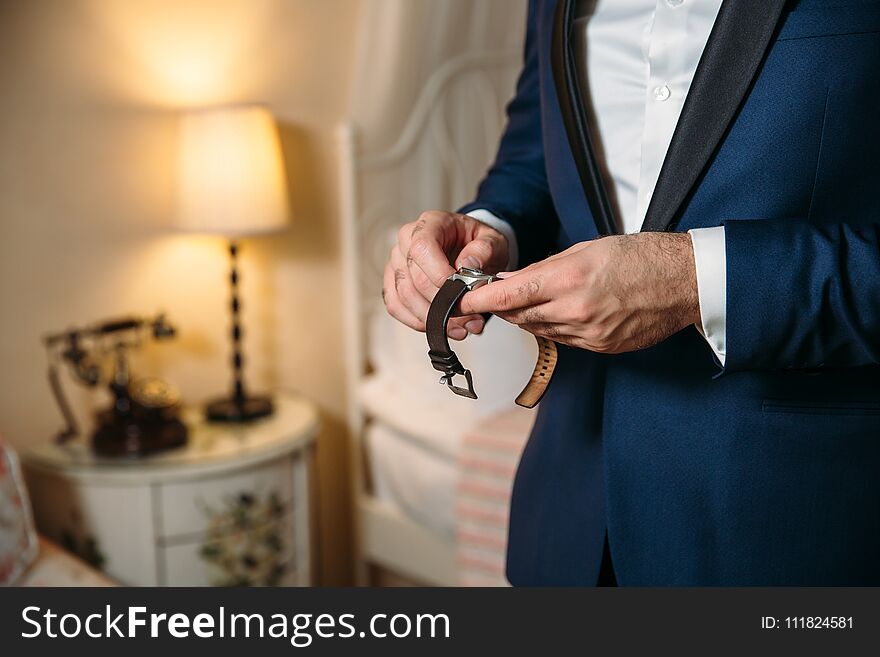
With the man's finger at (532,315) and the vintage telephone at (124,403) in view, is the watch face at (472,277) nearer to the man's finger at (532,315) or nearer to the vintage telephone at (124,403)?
the man's finger at (532,315)

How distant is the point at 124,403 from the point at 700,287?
1.54 metres

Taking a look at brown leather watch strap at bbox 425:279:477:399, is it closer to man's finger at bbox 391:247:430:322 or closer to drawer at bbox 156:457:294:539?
man's finger at bbox 391:247:430:322

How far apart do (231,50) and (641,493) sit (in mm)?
1808

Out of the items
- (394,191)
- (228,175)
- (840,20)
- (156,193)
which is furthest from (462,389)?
(394,191)

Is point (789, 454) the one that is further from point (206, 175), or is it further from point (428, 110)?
point (428, 110)

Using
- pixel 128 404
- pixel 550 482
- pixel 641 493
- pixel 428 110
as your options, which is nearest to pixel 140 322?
pixel 128 404

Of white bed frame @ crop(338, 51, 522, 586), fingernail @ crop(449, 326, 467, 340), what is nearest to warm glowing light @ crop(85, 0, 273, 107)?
white bed frame @ crop(338, 51, 522, 586)

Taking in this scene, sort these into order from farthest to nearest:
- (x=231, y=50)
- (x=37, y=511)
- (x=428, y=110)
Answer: (x=428, y=110) → (x=231, y=50) → (x=37, y=511)

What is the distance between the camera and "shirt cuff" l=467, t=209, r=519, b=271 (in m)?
0.99

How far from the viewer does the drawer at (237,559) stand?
195cm

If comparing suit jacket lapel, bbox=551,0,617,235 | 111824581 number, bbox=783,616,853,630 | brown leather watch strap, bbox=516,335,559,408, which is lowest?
111824581 number, bbox=783,616,853,630

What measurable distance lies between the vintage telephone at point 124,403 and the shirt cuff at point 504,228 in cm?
122

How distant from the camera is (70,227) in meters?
2.12

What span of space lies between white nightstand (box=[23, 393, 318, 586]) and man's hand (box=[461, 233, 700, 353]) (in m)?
1.34
